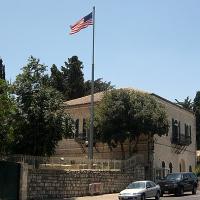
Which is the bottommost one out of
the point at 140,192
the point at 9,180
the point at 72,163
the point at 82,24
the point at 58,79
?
the point at 140,192

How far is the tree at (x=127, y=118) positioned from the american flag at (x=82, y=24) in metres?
8.89

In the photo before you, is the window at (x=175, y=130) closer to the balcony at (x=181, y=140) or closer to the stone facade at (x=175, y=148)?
the balcony at (x=181, y=140)

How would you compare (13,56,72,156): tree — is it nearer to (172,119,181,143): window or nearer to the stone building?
the stone building

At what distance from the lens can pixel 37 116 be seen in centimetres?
3366

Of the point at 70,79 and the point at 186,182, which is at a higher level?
the point at 70,79

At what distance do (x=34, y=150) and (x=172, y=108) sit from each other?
23.3 meters

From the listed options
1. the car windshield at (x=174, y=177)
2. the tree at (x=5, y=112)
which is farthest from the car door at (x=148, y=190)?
the tree at (x=5, y=112)

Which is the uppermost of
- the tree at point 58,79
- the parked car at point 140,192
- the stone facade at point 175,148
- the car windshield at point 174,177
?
the tree at point 58,79

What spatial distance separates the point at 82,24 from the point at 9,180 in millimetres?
15143

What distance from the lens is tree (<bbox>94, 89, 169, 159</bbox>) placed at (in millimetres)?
44156

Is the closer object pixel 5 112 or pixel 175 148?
pixel 5 112

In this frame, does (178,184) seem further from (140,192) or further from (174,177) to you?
(140,192)

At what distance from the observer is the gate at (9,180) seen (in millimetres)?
28455

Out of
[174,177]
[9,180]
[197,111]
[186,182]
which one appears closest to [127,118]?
[174,177]
